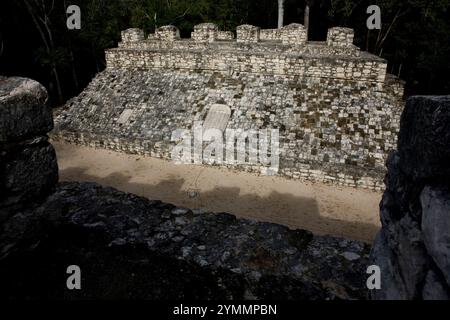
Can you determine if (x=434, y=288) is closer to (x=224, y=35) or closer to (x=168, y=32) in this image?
(x=168, y=32)

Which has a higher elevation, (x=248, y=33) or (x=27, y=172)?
(x=248, y=33)

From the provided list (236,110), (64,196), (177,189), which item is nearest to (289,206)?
(177,189)

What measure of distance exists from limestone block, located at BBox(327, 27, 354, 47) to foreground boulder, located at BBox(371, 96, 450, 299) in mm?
12093

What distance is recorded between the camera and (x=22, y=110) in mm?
2213

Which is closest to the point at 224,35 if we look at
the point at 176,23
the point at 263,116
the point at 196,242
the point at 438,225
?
the point at 263,116

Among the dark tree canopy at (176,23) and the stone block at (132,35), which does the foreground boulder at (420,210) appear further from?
the dark tree canopy at (176,23)

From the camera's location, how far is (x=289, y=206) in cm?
842

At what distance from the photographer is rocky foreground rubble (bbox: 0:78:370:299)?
2.26 meters

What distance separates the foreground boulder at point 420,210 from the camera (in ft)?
4.24

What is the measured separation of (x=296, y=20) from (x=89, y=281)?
95.3 ft

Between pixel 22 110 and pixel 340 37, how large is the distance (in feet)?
41.7

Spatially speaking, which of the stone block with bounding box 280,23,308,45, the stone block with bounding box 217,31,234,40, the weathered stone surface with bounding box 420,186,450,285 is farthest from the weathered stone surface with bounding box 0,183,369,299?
the stone block with bounding box 217,31,234,40

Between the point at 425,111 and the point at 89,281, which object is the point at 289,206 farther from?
the point at 425,111

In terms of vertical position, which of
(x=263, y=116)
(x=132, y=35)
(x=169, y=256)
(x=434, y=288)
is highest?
(x=132, y=35)
